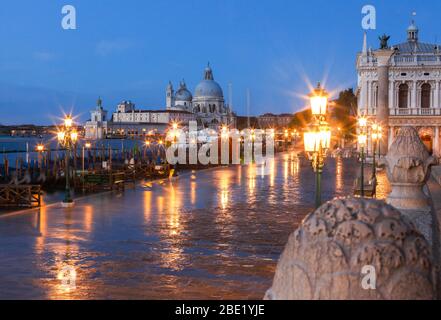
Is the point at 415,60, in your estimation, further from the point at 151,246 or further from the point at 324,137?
the point at 151,246

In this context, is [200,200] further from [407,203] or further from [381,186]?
[407,203]

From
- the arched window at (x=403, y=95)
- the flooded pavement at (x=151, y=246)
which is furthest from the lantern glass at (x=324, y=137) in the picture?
the arched window at (x=403, y=95)

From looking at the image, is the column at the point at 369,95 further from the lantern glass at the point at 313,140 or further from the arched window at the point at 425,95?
the lantern glass at the point at 313,140

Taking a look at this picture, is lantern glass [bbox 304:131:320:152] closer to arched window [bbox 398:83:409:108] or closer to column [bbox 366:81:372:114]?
column [bbox 366:81:372:114]

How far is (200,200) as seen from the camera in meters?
23.7

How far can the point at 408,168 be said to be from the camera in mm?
9219

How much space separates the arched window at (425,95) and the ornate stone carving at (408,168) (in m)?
47.5

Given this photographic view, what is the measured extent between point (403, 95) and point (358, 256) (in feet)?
176

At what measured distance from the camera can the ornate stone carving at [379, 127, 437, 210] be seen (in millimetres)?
9172

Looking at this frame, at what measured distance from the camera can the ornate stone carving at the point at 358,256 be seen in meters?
3.83

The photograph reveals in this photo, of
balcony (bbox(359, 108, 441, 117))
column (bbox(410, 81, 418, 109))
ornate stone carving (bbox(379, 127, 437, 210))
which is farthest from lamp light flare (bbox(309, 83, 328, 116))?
column (bbox(410, 81, 418, 109))

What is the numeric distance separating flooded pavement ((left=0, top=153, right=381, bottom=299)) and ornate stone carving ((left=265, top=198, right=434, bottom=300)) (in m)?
5.73

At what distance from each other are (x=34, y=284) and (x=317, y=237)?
7403 mm
